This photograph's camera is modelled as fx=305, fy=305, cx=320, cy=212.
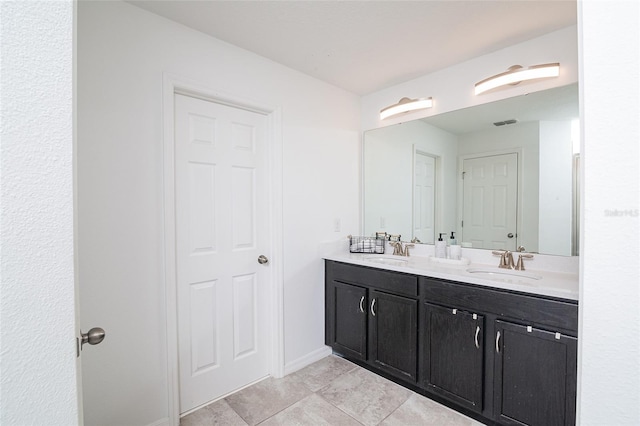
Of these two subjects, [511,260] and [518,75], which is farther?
[511,260]

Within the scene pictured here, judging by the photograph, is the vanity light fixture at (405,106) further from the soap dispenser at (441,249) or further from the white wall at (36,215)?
the white wall at (36,215)

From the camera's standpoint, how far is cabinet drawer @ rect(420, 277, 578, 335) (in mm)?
1487

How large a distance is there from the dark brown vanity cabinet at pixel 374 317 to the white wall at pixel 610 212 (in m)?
1.52

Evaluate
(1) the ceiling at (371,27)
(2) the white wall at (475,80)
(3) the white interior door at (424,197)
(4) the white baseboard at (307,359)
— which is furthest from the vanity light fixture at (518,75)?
(4) the white baseboard at (307,359)

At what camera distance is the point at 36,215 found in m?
0.49

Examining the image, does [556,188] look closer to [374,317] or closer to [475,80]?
[475,80]

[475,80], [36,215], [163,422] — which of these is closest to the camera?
[36,215]

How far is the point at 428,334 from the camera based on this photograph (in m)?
1.99

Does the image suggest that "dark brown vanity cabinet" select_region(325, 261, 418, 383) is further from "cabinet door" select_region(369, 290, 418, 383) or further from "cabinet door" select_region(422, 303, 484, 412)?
"cabinet door" select_region(422, 303, 484, 412)

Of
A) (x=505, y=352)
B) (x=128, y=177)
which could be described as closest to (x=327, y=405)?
(x=505, y=352)

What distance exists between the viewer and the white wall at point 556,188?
6.32 ft

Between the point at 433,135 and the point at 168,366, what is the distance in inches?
99.7

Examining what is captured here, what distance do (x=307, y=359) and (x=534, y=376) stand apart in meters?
1.60

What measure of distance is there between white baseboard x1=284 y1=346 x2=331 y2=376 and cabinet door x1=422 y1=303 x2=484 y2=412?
0.95 m
